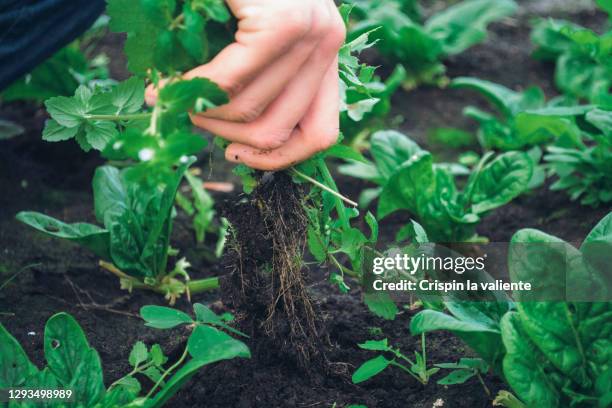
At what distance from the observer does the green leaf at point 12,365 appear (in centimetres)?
142

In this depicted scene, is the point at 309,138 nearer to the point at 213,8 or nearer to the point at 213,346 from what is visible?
the point at 213,8

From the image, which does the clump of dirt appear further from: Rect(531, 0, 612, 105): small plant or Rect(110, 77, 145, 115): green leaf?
Rect(531, 0, 612, 105): small plant

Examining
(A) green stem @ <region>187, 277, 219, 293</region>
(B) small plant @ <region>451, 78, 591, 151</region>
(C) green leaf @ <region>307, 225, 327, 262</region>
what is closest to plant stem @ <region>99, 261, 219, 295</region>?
(A) green stem @ <region>187, 277, 219, 293</region>

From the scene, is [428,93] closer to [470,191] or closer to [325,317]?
[470,191]

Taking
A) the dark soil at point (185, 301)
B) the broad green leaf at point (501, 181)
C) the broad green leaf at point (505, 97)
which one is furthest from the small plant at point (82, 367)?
the broad green leaf at point (505, 97)

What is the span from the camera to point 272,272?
1614 millimetres

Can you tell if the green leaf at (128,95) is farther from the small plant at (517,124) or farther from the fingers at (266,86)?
the small plant at (517,124)

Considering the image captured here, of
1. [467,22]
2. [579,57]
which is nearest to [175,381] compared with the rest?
[579,57]

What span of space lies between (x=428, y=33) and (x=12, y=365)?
7.63 feet

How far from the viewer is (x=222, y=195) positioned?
2566 millimetres

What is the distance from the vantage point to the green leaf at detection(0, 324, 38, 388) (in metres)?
1.42

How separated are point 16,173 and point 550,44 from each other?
2.30m

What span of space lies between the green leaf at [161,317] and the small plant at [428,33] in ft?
6.31

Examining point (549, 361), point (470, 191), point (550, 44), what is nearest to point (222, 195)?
point (470, 191)
